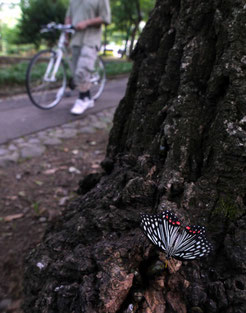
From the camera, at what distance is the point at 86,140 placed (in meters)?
4.31

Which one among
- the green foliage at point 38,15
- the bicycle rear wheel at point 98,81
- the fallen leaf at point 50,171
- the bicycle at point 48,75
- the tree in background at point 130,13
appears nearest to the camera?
the fallen leaf at point 50,171

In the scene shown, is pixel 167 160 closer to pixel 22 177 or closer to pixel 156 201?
pixel 156 201

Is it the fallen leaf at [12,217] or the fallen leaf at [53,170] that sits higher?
the fallen leaf at [53,170]

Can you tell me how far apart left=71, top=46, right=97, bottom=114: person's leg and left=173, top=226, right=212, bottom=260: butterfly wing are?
444 centimetres

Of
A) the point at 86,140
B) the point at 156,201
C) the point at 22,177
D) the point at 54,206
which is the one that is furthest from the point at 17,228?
the point at 86,140

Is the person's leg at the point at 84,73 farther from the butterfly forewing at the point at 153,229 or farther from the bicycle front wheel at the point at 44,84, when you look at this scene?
the butterfly forewing at the point at 153,229

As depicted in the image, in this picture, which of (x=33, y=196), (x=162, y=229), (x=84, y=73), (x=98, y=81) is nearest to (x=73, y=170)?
(x=33, y=196)

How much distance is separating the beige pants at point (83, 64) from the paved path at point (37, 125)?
0.59 m

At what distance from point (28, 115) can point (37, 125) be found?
552 mm

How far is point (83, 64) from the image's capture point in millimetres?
5020

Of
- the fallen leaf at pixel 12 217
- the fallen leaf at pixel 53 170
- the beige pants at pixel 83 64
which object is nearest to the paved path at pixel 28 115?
the beige pants at pixel 83 64

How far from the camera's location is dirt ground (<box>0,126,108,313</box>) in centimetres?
190

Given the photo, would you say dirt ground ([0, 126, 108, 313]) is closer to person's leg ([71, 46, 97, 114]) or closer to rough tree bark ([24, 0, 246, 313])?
rough tree bark ([24, 0, 246, 313])

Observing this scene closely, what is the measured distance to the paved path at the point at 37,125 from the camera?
381 cm
